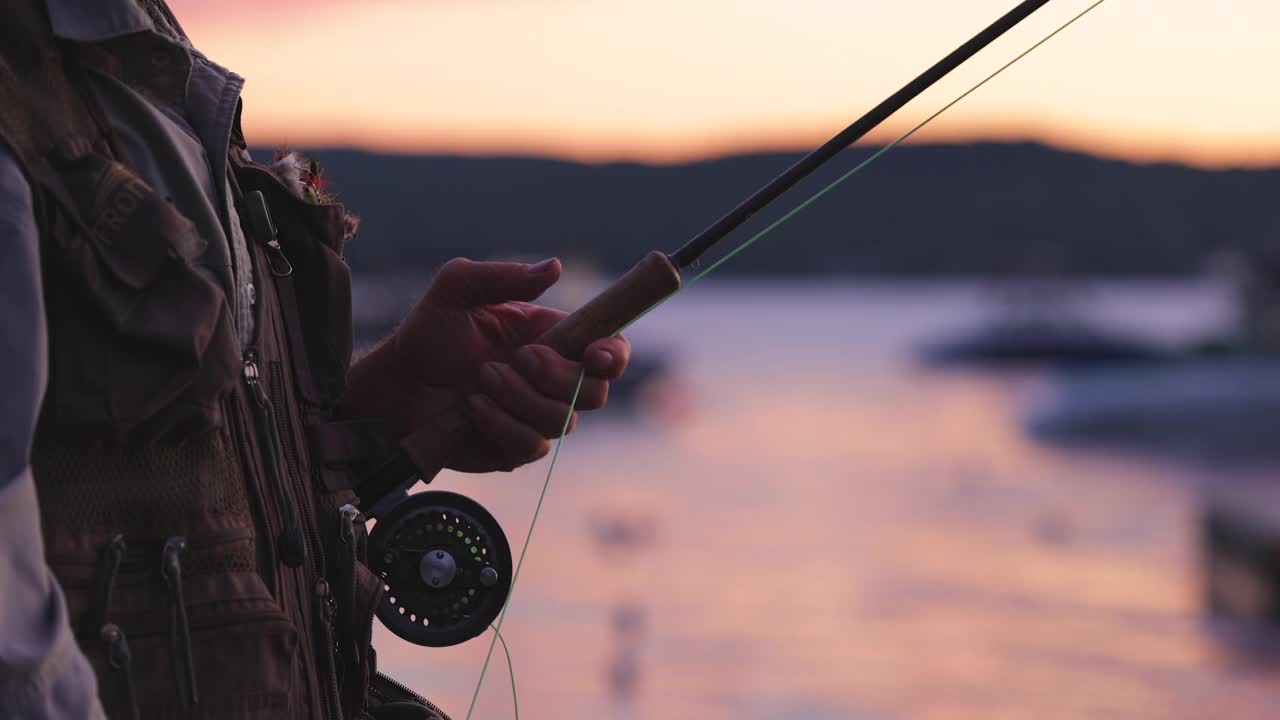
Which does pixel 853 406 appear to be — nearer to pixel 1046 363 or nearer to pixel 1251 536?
pixel 1046 363

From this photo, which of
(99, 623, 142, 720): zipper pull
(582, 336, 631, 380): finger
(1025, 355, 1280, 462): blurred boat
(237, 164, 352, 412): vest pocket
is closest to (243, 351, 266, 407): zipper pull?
(237, 164, 352, 412): vest pocket

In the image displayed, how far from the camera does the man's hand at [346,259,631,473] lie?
235 centimetres

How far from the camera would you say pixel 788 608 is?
39.1m

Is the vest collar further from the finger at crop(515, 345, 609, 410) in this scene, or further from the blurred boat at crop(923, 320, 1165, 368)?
the blurred boat at crop(923, 320, 1165, 368)

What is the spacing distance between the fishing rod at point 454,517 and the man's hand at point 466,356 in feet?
0.17

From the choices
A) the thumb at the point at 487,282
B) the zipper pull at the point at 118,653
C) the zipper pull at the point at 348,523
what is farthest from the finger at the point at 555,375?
the zipper pull at the point at 118,653

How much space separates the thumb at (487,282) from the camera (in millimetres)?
2441

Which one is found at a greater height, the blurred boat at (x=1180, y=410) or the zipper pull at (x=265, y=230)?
the blurred boat at (x=1180, y=410)

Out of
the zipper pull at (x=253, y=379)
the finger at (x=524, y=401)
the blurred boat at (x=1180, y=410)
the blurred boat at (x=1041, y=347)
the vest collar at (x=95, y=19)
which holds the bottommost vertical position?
the zipper pull at (x=253, y=379)

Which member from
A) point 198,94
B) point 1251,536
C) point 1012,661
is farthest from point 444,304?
point 1012,661

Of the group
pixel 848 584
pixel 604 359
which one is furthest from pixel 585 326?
pixel 848 584

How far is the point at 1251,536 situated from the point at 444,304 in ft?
84.4

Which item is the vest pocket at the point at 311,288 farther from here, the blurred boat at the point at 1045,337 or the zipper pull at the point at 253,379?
the blurred boat at the point at 1045,337

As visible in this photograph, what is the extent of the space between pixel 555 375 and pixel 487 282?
260mm
